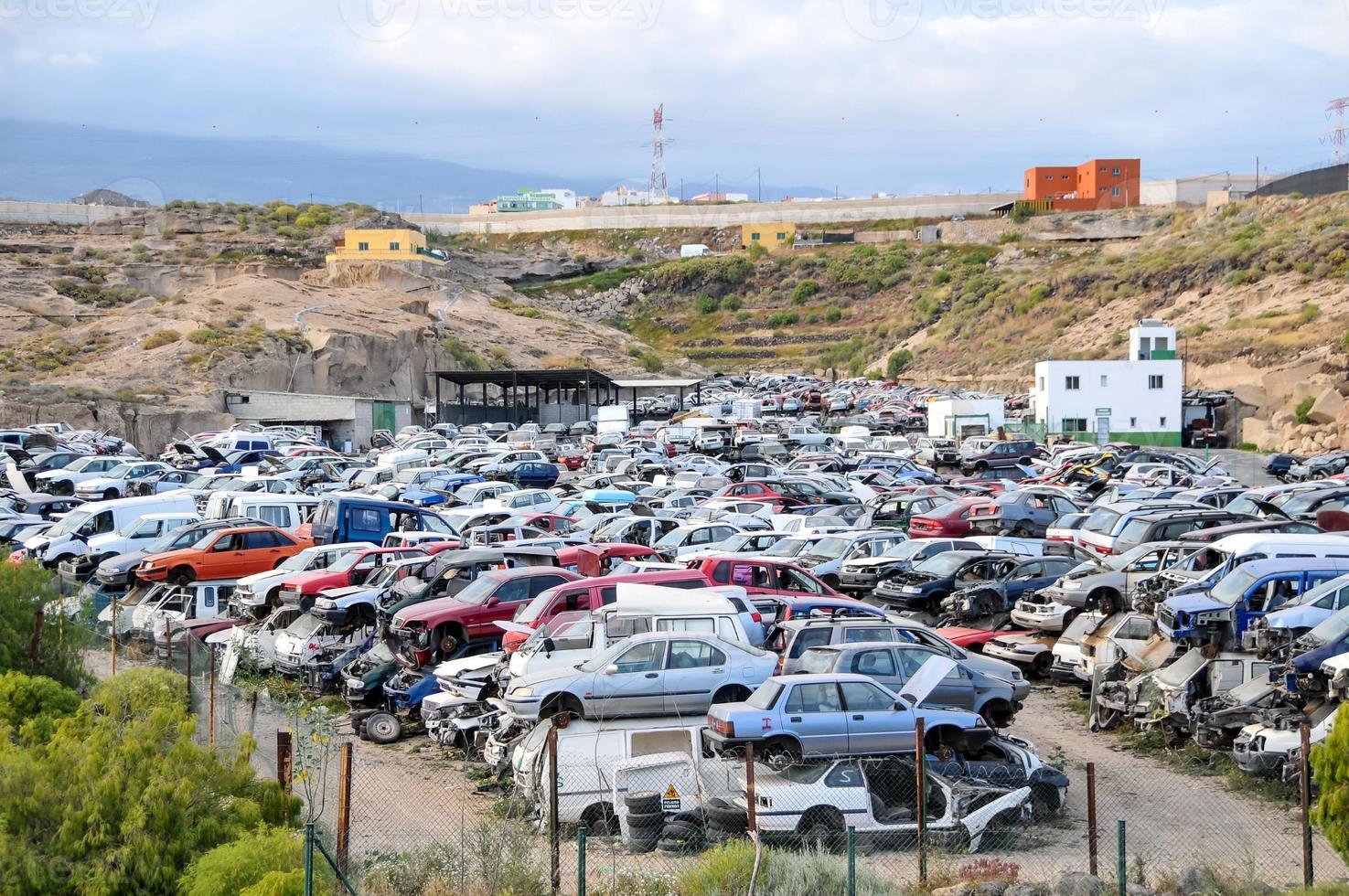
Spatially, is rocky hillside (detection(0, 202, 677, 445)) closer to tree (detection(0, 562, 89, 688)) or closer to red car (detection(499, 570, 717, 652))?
tree (detection(0, 562, 89, 688))

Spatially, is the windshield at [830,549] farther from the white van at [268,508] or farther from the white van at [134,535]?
the white van at [134,535]

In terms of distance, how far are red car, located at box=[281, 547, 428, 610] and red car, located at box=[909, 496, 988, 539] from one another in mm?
12428

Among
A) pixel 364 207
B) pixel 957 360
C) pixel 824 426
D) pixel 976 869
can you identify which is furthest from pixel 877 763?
pixel 364 207

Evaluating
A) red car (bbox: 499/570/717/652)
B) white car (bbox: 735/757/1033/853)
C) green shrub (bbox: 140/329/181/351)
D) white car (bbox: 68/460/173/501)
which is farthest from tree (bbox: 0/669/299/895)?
green shrub (bbox: 140/329/181/351)

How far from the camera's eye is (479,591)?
18.7 m

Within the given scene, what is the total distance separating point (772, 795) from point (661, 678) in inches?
112

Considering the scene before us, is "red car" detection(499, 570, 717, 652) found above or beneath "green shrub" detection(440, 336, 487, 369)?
beneath

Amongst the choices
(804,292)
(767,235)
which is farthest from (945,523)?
(767,235)

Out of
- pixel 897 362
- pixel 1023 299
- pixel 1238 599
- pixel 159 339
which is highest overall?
pixel 1023 299

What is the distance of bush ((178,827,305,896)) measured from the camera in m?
8.91

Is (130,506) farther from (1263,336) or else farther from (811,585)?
(1263,336)

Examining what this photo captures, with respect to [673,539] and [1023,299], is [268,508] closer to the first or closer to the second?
[673,539]

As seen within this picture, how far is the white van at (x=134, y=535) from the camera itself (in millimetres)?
26984

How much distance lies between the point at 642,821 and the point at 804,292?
135082 mm
